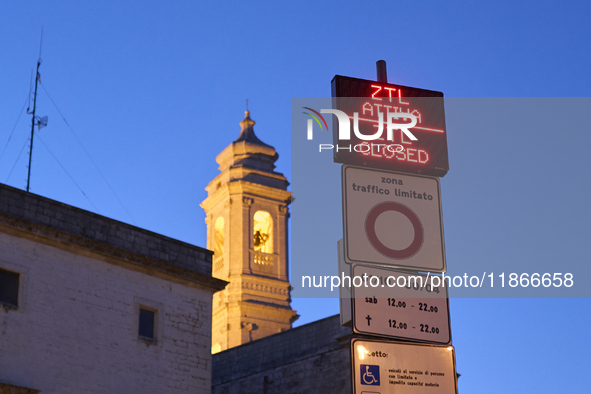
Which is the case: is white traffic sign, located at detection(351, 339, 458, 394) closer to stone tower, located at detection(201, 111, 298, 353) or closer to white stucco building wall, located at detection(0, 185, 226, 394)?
white stucco building wall, located at detection(0, 185, 226, 394)

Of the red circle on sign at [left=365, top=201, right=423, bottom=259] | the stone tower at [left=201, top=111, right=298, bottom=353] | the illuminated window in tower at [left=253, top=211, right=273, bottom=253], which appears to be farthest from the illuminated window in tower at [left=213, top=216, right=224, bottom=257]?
the red circle on sign at [left=365, top=201, right=423, bottom=259]

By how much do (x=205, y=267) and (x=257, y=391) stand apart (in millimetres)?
6256

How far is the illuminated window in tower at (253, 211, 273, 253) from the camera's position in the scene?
50531mm

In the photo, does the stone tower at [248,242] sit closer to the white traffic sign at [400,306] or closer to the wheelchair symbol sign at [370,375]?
the white traffic sign at [400,306]

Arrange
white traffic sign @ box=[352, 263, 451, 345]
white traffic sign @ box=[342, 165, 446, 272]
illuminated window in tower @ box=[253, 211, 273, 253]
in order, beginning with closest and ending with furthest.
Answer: white traffic sign @ box=[352, 263, 451, 345]
white traffic sign @ box=[342, 165, 446, 272]
illuminated window in tower @ box=[253, 211, 273, 253]

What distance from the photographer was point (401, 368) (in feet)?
25.5

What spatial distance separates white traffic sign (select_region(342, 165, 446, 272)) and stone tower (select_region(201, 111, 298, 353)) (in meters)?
38.2

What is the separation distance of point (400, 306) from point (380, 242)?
622mm

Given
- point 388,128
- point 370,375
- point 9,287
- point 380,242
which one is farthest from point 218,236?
point 370,375

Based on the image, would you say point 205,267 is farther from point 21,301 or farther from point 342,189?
point 342,189

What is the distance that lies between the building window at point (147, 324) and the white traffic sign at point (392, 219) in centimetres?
1416

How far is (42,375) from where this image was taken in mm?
19141

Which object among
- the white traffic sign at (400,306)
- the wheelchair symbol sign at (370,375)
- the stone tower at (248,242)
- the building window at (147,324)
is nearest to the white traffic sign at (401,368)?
the wheelchair symbol sign at (370,375)

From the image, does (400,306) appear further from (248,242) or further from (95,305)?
(248,242)
